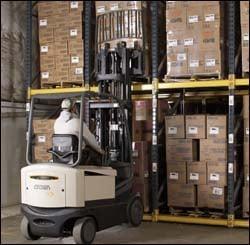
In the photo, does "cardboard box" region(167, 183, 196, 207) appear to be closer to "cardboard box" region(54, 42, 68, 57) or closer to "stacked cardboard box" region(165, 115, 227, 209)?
"stacked cardboard box" region(165, 115, 227, 209)

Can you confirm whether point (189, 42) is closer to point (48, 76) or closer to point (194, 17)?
point (194, 17)

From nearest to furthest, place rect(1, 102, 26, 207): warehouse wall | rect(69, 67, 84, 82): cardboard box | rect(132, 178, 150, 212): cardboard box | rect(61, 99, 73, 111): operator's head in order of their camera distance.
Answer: rect(61, 99, 73, 111): operator's head < rect(132, 178, 150, 212): cardboard box < rect(69, 67, 84, 82): cardboard box < rect(1, 102, 26, 207): warehouse wall

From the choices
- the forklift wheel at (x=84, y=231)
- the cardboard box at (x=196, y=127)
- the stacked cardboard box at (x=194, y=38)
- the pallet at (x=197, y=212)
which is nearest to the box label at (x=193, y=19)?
the stacked cardboard box at (x=194, y=38)

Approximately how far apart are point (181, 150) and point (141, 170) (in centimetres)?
76

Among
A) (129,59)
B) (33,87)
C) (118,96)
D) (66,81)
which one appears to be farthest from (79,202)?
(33,87)

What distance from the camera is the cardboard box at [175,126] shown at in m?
8.41

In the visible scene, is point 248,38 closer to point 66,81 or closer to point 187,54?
point 187,54

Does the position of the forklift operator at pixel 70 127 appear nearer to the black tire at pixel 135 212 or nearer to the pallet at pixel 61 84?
the black tire at pixel 135 212

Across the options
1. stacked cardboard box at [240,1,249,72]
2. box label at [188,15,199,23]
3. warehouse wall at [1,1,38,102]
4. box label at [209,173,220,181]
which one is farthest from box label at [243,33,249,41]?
warehouse wall at [1,1,38,102]

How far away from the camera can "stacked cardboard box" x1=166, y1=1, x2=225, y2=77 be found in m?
8.11

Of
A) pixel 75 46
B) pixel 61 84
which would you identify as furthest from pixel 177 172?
pixel 75 46

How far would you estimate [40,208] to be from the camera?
664 cm

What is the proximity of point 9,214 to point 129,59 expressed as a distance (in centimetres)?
355

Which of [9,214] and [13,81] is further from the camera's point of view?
[13,81]
